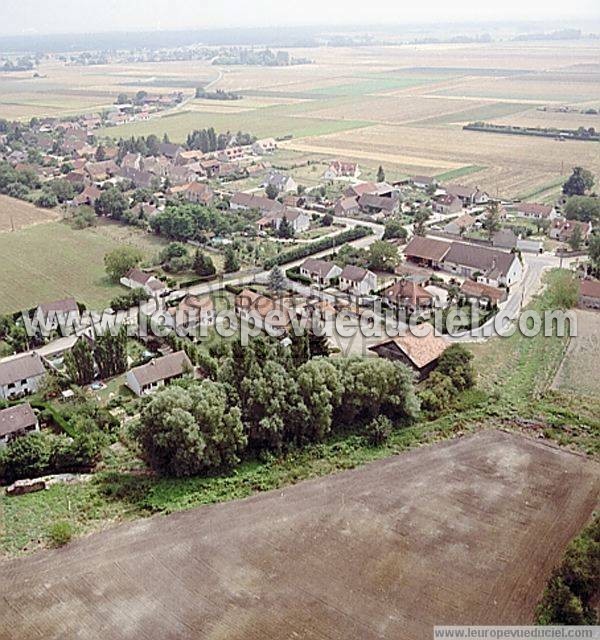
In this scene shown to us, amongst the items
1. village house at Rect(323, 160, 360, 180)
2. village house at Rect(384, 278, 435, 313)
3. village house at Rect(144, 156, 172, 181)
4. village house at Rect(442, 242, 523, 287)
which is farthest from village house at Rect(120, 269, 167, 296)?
village house at Rect(323, 160, 360, 180)

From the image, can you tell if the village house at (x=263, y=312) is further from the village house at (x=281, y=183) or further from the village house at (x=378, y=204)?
the village house at (x=281, y=183)

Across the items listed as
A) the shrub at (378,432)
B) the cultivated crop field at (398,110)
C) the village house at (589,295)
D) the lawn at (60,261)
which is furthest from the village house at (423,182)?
the shrub at (378,432)

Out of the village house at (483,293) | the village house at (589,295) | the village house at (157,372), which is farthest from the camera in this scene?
the village house at (483,293)

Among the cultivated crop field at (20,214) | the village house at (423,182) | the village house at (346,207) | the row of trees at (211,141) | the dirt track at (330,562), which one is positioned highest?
the row of trees at (211,141)

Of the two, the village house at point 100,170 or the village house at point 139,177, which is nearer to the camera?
the village house at point 139,177

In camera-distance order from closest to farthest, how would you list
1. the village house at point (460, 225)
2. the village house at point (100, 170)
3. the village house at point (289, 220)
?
the village house at point (460, 225)
the village house at point (289, 220)
the village house at point (100, 170)

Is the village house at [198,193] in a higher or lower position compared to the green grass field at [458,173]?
lower

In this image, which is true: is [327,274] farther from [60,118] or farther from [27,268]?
[60,118]
